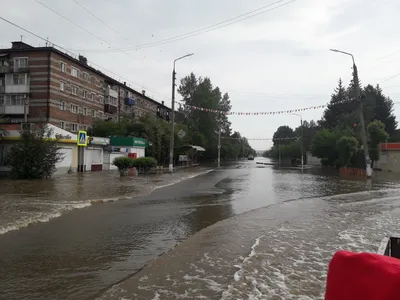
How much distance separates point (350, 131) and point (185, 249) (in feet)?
154

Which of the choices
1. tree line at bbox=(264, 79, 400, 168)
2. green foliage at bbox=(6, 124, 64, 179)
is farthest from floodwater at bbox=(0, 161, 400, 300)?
tree line at bbox=(264, 79, 400, 168)

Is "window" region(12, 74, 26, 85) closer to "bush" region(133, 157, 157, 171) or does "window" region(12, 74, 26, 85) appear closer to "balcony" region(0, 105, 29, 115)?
"balcony" region(0, 105, 29, 115)

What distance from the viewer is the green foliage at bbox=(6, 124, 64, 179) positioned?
2039cm

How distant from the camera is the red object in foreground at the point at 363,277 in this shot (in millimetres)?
2104

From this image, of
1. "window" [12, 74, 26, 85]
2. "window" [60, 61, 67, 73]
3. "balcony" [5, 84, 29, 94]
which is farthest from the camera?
"window" [60, 61, 67, 73]

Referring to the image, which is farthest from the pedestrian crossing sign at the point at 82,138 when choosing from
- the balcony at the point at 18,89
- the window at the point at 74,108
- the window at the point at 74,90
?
the window at the point at 74,90

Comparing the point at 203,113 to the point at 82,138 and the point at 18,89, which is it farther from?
the point at 82,138

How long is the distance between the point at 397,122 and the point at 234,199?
6826 centimetres

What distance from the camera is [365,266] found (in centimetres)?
225

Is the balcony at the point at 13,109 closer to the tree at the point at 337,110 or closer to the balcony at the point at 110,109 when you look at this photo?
the balcony at the point at 110,109

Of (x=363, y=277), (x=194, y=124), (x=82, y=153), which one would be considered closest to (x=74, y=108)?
(x=82, y=153)

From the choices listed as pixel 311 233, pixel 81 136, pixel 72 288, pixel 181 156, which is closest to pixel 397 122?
pixel 181 156

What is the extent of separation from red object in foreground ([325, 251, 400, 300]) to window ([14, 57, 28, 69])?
43.4 m

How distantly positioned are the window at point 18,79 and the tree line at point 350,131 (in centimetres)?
3432
